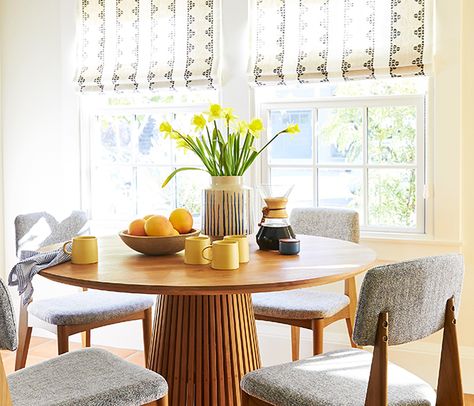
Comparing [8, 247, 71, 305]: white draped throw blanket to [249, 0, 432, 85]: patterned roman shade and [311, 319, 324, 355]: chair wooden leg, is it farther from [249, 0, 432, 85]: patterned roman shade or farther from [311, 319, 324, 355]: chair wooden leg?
[249, 0, 432, 85]: patterned roman shade

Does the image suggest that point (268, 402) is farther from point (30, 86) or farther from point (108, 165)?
point (30, 86)

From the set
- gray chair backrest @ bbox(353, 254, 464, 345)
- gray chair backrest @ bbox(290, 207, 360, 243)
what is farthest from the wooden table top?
gray chair backrest @ bbox(290, 207, 360, 243)

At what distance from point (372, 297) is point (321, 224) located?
154 centimetres

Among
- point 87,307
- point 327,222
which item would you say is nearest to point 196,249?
point 87,307

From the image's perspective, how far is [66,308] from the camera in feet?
9.16

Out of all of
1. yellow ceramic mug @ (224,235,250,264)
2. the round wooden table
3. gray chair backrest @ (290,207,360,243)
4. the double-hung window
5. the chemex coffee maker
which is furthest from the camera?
the double-hung window

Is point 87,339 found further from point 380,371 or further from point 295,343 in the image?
point 380,371

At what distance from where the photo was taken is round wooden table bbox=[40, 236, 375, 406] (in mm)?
1988

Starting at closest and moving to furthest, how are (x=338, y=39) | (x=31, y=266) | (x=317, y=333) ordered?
1. (x=31, y=266)
2. (x=317, y=333)
3. (x=338, y=39)

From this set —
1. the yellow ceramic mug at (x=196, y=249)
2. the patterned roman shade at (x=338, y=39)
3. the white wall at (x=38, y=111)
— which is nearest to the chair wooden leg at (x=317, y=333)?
the yellow ceramic mug at (x=196, y=249)

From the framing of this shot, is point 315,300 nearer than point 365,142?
Yes

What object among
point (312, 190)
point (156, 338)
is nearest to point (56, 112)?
point (312, 190)

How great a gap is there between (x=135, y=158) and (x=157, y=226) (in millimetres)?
1794

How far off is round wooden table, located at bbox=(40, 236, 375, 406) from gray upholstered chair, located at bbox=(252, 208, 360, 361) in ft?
1.38
